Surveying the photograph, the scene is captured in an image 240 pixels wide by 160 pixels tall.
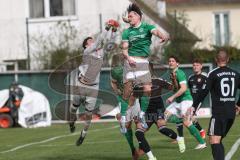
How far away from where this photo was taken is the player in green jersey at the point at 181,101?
15.8m

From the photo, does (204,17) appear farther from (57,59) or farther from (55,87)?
(55,87)

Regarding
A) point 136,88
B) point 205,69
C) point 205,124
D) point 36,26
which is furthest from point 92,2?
point 136,88

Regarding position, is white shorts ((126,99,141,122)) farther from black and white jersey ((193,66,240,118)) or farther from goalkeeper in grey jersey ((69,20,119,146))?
black and white jersey ((193,66,240,118))

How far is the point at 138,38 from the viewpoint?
42.2 ft

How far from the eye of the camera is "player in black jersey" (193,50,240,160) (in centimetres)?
1162

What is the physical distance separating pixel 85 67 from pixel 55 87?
1633mm

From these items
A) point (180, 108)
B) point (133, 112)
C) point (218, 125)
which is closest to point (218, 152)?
point (218, 125)

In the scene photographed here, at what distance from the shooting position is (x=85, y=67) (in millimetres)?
15398

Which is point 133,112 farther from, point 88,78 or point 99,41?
point 88,78

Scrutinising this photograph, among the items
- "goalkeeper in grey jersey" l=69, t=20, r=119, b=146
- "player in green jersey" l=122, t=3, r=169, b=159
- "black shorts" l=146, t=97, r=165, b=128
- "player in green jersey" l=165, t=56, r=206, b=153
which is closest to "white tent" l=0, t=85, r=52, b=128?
"goalkeeper in grey jersey" l=69, t=20, r=119, b=146

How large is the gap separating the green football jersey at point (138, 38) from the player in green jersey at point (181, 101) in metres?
2.41

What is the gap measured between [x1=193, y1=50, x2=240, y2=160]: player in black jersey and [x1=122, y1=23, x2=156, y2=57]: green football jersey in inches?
65.6

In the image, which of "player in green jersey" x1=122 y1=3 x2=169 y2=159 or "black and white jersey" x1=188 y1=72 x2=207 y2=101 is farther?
"black and white jersey" x1=188 y1=72 x2=207 y2=101

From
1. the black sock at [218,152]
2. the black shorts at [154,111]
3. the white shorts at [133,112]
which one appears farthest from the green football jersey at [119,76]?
the black sock at [218,152]
